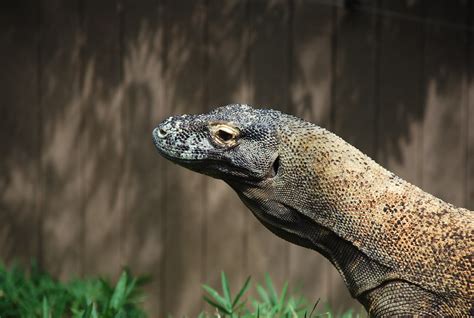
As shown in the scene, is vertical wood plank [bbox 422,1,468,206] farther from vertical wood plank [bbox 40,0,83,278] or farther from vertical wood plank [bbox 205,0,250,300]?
vertical wood plank [bbox 40,0,83,278]

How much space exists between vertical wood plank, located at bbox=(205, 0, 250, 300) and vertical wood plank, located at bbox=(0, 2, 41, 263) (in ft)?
3.32

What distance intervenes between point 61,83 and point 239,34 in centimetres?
107

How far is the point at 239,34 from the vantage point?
4.75 m

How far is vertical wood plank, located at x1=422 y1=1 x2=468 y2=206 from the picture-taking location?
4887 millimetres

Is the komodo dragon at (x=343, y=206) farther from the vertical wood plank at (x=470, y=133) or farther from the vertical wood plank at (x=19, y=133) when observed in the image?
the vertical wood plank at (x=470, y=133)

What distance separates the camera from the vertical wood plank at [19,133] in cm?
478

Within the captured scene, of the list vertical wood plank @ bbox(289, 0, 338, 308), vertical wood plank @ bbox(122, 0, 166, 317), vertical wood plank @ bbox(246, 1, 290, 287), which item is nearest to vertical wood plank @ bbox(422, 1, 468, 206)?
vertical wood plank @ bbox(289, 0, 338, 308)

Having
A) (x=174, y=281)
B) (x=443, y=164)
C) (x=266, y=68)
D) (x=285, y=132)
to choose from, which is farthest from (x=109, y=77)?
(x=285, y=132)

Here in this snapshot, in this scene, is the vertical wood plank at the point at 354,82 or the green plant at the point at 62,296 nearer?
the green plant at the point at 62,296

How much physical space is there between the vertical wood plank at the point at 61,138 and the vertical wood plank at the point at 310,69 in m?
1.25

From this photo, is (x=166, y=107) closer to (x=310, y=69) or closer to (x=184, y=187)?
(x=184, y=187)

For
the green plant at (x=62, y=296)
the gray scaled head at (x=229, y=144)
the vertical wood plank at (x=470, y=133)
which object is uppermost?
the gray scaled head at (x=229, y=144)

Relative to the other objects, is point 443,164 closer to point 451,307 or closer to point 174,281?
point 174,281

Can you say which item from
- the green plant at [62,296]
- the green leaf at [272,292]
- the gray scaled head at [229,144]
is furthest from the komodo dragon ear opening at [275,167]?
the green leaf at [272,292]
